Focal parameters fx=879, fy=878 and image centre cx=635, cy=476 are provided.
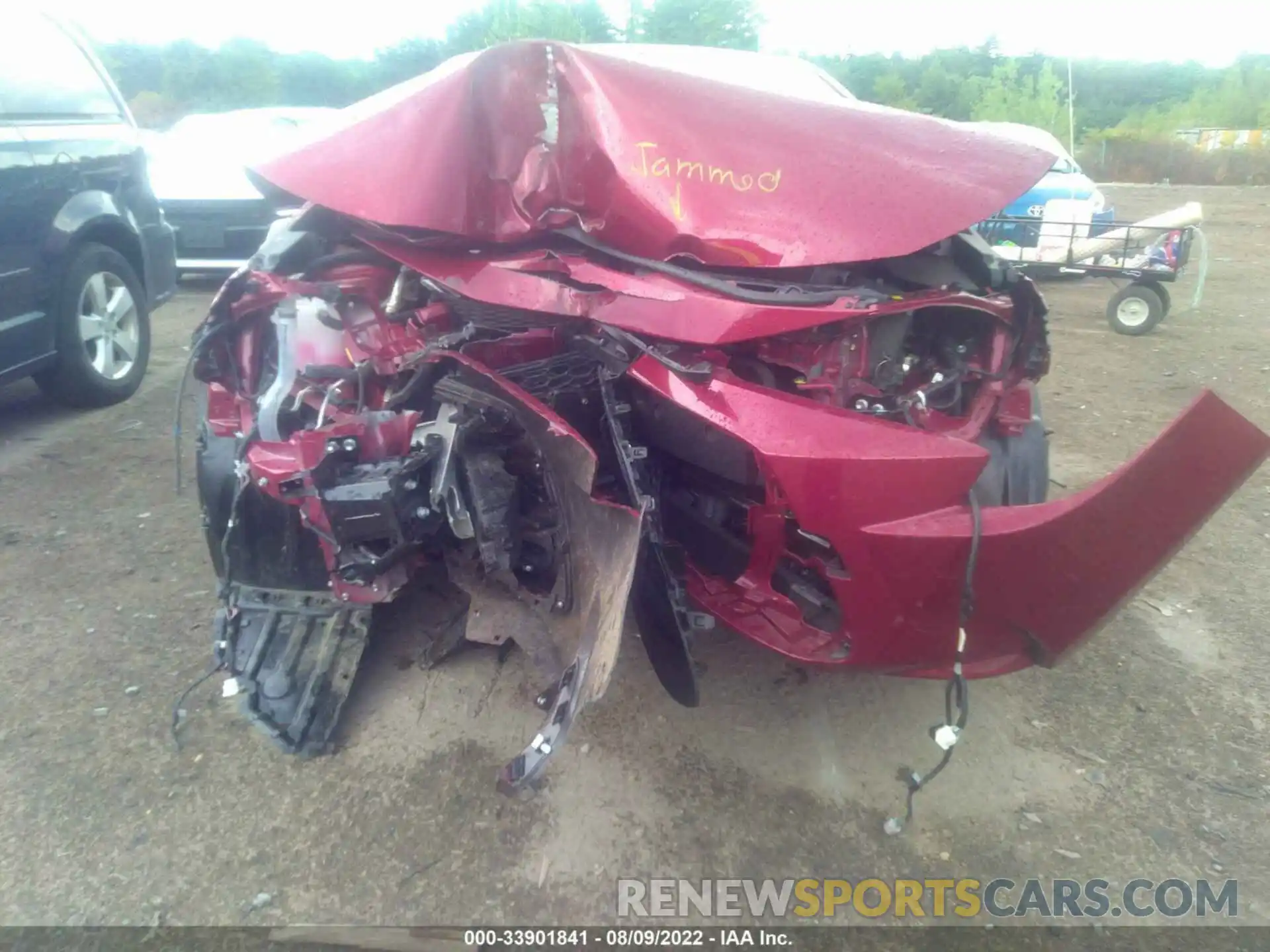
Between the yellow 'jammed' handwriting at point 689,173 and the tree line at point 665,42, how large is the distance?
21413mm

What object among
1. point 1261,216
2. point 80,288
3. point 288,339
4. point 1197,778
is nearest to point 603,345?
point 288,339

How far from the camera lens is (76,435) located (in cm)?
454

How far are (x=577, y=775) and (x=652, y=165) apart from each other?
1608 mm

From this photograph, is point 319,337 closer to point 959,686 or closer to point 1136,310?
point 959,686

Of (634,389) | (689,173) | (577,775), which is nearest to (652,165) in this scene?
(689,173)

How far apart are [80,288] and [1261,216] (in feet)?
59.6

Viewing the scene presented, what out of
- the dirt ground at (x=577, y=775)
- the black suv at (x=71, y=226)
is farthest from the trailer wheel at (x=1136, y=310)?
the black suv at (x=71, y=226)

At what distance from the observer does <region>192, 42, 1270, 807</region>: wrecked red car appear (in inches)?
76.6

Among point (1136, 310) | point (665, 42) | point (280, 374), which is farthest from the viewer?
point (665, 42)

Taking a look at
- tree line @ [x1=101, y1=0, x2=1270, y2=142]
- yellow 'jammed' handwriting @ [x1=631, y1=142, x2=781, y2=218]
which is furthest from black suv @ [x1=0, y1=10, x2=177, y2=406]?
tree line @ [x1=101, y1=0, x2=1270, y2=142]

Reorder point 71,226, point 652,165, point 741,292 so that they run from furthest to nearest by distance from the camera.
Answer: point 71,226
point 652,165
point 741,292

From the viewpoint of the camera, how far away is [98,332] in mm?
4668

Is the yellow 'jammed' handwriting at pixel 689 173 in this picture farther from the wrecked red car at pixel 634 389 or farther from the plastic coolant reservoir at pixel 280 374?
the plastic coolant reservoir at pixel 280 374

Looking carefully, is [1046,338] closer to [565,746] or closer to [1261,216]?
[565,746]
